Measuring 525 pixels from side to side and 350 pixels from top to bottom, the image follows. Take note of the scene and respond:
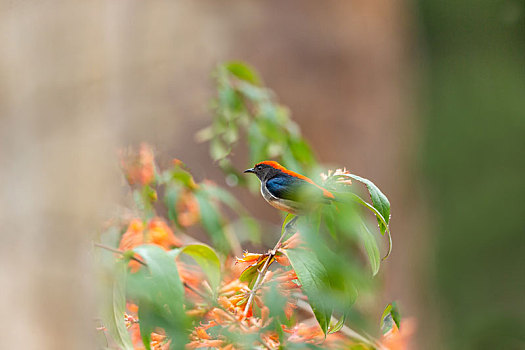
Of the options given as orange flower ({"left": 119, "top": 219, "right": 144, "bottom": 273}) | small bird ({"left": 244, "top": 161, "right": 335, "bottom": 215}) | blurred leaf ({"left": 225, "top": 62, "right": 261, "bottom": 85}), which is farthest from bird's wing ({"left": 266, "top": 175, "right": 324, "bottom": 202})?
blurred leaf ({"left": 225, "top": 62, "right": 261, "bottom": 85})

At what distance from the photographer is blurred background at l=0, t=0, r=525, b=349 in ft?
0.88

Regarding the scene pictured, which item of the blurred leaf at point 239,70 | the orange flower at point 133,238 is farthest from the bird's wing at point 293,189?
the blurred leaf at point 239,70

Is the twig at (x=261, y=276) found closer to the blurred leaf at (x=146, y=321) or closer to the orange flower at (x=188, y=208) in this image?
the blurred leaf at (x=146, y=321)

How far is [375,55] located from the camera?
1287 mm

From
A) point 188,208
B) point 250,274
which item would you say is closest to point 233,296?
point 250,274

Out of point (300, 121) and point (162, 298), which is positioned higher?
point (300, 121)

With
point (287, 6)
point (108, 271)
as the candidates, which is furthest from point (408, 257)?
point (108, 271)

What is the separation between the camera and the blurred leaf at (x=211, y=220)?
1.45 ft

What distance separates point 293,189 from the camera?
0.73 ft

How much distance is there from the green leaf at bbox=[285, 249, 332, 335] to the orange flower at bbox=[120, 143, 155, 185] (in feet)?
0.69

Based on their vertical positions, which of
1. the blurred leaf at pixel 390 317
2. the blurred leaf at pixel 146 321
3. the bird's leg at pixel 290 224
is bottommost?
the blurred leaf at pixel 146 321

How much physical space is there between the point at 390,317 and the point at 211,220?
0.59 ft

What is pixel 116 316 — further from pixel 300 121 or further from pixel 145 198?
pixel 300 121

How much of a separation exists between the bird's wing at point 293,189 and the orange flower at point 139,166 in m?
0.20
